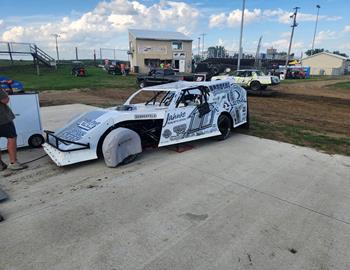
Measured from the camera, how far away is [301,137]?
763cm

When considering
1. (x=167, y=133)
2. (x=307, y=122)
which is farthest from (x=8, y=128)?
(x=307, y=122)

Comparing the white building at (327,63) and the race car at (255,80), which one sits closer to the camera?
the race car at (255,80)

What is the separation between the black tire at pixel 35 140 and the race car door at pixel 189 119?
289cm

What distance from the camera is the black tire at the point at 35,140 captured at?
→ 247 inches

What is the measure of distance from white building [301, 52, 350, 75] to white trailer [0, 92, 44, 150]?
6608cm

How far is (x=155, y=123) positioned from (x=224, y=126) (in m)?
2.07

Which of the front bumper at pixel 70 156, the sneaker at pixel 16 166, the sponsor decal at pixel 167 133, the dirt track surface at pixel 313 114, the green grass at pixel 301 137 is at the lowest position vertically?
the dirt track surface at pixel 313 114

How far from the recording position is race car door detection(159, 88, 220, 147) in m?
5.82

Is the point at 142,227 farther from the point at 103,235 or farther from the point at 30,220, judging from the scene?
the point at 30,220

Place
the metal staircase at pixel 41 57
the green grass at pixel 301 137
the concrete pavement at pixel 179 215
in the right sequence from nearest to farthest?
the concrete pavement at pixel 179 215 < the green grass at pixel 301 137 < the metal staircase at pixel 41 57

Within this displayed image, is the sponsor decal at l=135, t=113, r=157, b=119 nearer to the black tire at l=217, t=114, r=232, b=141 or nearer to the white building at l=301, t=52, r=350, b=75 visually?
the black tire at l=217, t=114, r=232, b=141

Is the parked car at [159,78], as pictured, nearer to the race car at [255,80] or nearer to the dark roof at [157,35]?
the race car at [255,80]

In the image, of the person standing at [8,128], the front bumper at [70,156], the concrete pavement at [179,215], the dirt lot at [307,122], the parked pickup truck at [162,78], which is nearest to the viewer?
the concrete pavement at [179,215]

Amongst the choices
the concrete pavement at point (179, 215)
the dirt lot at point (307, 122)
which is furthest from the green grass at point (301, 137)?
the concrete pavement at point (179, 215)
